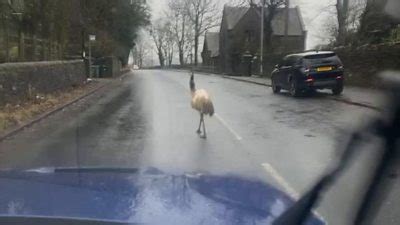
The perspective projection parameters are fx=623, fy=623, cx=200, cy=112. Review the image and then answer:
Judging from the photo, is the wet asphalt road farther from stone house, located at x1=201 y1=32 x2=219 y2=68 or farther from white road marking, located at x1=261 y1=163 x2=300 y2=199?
stone house, located at x1=201 y1=32 x2=219 y2=68

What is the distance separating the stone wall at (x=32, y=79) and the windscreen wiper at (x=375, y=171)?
15.4 meters

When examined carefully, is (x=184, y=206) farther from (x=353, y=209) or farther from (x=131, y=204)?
(x=353, y=209)

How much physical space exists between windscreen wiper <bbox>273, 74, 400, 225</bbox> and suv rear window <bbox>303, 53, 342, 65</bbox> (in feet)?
72.5

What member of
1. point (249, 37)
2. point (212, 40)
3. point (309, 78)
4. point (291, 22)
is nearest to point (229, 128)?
point (309, 78)

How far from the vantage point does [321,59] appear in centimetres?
2355

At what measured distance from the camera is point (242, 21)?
77.2 m

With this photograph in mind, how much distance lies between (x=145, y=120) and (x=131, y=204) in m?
12.4

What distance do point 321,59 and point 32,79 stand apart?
417 inches

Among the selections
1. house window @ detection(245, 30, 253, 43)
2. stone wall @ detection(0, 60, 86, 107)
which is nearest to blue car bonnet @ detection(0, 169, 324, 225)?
stone wall @ detection(0, 60, 86, 107)

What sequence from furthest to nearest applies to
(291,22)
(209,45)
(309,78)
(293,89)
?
(209,45) → (291,22) → (293,89) → (309,78)

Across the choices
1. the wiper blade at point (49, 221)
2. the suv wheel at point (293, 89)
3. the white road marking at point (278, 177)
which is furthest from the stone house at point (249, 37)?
the wiper blade at point (49, 221)

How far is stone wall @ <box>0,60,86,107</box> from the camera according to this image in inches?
667

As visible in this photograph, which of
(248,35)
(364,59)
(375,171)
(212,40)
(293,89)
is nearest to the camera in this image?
(375,171)

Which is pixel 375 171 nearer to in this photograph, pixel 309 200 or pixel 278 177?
pixel 309 200
